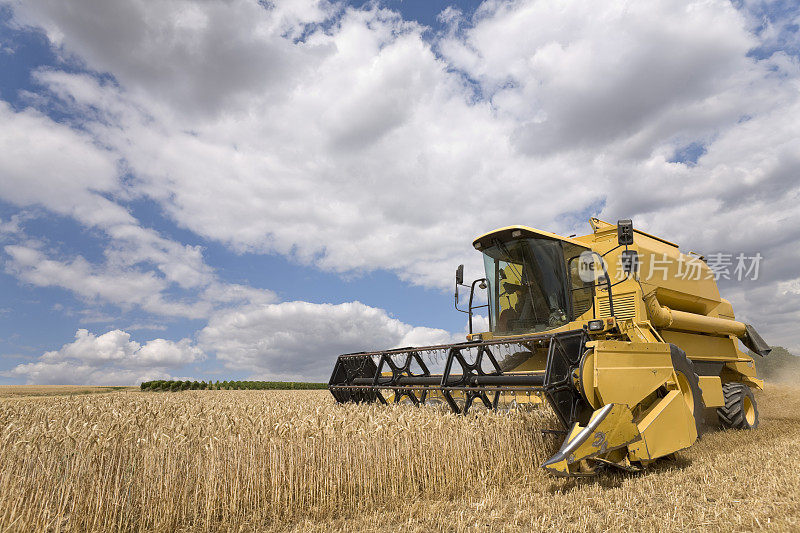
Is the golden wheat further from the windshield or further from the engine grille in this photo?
the engine grille

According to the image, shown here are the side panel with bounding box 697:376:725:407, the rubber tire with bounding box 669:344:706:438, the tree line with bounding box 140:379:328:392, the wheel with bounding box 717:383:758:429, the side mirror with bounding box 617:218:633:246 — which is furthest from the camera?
the tree line with bounding box 140:379:328:392

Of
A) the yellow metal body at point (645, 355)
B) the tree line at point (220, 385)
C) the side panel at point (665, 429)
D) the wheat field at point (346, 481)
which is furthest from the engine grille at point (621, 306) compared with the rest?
the tree line at point (220, 385)

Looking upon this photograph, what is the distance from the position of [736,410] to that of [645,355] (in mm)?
3916

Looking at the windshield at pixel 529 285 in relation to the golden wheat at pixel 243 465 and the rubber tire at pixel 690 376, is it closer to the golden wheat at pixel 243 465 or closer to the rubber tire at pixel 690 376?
the rubber tire at pixel 690 376

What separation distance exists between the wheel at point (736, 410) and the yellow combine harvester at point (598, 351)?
16mm

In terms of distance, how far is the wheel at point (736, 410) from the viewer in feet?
24.0

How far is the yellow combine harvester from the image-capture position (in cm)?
434

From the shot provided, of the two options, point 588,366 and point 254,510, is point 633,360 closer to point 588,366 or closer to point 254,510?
point 588,366

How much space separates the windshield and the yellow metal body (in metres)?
0.12

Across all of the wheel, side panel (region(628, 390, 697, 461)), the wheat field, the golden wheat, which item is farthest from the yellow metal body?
the golden wheat

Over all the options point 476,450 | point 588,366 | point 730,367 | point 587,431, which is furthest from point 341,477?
point 730,367

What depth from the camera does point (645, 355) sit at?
15.8 ft

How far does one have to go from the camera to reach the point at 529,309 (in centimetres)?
679

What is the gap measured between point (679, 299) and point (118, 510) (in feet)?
26.0
